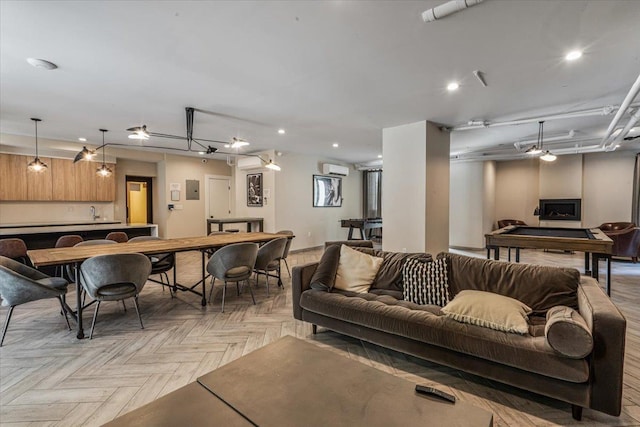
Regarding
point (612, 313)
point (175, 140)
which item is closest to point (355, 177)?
point (175, 140)

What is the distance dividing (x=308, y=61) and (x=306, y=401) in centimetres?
273

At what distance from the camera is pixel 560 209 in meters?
7.95

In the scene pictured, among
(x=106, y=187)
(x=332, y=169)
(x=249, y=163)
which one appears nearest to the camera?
(x=106, y=187)

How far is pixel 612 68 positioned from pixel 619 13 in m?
1.17

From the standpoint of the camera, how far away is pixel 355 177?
9.95m

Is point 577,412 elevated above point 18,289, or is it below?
below

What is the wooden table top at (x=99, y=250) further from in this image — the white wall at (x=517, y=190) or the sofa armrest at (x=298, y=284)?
the white wall at (x=517, y=190)

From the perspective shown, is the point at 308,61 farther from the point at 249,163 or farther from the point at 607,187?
the point at 607,187

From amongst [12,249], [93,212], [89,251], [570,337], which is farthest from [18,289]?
[93,212]

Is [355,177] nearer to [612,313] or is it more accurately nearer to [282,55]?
[282,55]

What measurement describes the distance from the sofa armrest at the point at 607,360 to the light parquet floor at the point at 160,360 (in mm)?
213

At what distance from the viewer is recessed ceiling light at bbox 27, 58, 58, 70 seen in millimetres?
2756

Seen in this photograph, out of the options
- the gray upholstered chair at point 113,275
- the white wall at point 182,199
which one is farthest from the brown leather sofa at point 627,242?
the white wall at point 182,199

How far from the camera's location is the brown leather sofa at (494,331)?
5.46 ft
